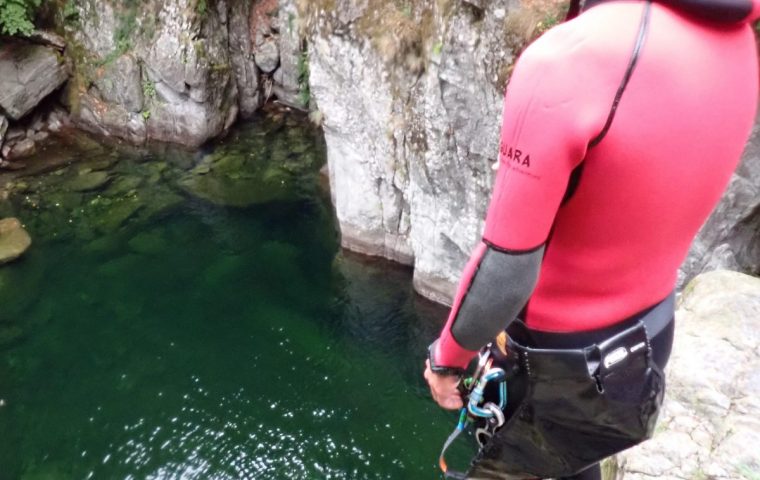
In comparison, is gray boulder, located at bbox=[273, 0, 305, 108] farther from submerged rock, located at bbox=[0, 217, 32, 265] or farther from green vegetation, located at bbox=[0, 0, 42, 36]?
submerged rock, located at bbox=[0, 217, 32, 265]

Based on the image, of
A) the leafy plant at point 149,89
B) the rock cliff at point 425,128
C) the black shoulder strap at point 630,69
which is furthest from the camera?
the leafy plant at point 149,89

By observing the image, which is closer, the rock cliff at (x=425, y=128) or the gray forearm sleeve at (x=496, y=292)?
the gray forearm sleeve at (x=496, y=292)

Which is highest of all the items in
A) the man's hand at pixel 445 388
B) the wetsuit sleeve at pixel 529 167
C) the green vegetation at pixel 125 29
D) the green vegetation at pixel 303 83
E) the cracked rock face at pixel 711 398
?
the wetsuit sleeve at pixel 529 167

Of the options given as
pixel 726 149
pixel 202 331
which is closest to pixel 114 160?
pixel 202 331

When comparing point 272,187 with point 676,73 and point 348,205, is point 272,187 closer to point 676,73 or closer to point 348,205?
point 348,205

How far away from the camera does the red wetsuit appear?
3.79 ft

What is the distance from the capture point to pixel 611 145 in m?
1.18

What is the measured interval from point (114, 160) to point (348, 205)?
5235mm

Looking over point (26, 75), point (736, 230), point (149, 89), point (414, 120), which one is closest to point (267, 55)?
point (149, 89)

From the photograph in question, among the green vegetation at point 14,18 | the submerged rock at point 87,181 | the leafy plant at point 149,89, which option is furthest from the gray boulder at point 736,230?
the green vegetation at point 14,18

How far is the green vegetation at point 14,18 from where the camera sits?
1016 centimetres

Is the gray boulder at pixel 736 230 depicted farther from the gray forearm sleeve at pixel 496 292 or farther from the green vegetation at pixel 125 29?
the green vegetation at pixel 125 29

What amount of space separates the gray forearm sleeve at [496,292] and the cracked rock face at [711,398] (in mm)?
1554

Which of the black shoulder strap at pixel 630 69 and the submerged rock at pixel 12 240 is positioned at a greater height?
the black shoulder strap at pixel 630 69
